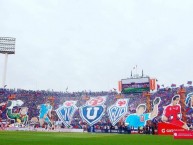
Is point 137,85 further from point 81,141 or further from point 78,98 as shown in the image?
point 81,141

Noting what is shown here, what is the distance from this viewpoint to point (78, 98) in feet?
262

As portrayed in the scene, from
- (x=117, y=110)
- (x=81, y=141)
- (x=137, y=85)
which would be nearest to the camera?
(x=81, y=141)

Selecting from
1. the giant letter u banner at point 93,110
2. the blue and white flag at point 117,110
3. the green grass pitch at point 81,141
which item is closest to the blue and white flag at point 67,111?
the giant letter u banner at point 93,110

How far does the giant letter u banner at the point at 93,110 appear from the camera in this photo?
2854 inches

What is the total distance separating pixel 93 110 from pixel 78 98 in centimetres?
701

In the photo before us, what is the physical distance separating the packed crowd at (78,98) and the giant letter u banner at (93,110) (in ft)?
3.29

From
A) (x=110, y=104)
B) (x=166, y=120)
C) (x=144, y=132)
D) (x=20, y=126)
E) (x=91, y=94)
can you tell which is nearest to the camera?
(x=144, y=132)

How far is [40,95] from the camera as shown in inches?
3228

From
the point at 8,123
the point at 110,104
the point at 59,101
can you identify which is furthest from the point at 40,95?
the point at 110,104

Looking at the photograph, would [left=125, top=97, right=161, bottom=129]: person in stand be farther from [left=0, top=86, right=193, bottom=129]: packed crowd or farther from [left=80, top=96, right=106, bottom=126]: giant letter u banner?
[left=80, top=96, right=106, bottom=126]: giant letter u banner

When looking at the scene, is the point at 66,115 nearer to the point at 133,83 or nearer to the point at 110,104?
the point at 110,104

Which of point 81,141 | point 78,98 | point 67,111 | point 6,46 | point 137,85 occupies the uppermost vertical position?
point 6,46

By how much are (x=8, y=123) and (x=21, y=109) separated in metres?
5.71

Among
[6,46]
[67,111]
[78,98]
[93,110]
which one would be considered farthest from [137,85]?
[6,46]
